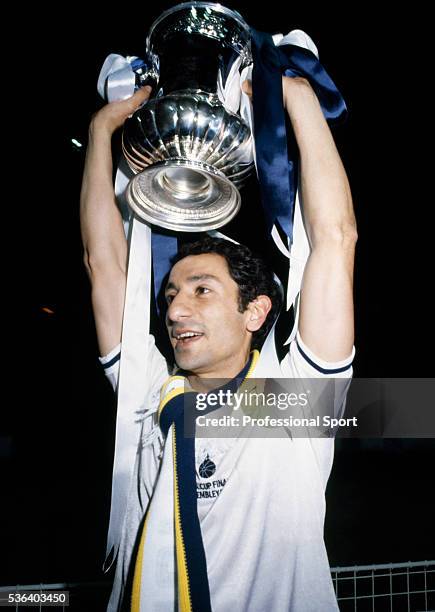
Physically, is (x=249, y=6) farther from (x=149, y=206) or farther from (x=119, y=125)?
(x=149, y=206)

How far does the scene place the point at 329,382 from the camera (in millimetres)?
1192

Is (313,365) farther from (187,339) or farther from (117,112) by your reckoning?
(117,112)

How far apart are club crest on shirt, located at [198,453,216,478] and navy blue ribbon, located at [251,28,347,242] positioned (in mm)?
659

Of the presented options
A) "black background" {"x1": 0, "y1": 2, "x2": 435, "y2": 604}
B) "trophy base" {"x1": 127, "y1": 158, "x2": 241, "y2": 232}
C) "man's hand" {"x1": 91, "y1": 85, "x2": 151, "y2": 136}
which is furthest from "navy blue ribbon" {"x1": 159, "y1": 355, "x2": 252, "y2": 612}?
"black background" {"x1": 0, "y1": 2, "x2": 435, "y2": 604}

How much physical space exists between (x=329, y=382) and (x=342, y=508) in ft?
17.9

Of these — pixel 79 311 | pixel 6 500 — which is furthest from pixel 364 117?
pixel 79 311

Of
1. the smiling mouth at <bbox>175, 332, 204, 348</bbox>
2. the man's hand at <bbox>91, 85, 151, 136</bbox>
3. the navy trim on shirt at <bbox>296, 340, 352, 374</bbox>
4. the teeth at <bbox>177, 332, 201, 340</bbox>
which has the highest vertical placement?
the man's hand at <bbox>91, 85, 151, 136</bbox>

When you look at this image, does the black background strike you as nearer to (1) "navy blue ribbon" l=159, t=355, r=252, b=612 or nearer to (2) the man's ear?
(2) the man's ear

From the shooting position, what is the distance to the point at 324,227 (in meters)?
1.16

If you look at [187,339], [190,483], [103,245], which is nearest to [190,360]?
[187,339]

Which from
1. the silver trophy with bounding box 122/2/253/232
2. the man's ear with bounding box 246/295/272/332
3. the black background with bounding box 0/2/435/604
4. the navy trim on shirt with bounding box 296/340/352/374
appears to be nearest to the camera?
the silver trophy with bounding box 122/2/253/232

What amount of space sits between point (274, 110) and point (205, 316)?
0.61 metres

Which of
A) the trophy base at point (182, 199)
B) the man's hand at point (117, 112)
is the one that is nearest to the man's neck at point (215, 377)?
the trophy base at point (182, 199)

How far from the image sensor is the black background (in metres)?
1.82
